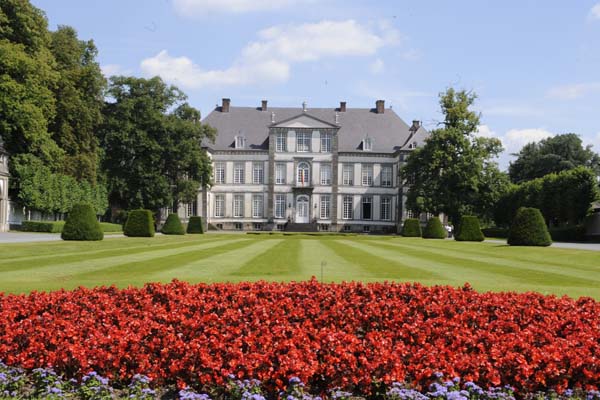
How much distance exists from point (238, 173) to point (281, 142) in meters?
5.88

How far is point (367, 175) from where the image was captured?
2426 inches

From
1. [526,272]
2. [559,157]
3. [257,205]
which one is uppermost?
[559,157]

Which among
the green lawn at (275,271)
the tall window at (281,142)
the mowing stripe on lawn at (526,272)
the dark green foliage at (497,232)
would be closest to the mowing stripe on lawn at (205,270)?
the green lawn at (275,271)

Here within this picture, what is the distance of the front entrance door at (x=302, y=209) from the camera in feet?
200

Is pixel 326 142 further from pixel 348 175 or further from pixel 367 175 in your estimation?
pixel 367 175

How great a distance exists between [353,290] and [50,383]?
430cm

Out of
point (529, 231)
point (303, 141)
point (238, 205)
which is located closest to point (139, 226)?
point (529, 231)

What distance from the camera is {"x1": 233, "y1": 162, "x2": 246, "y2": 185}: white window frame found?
61.2 metres

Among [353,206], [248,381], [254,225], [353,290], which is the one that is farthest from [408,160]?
[248,381]

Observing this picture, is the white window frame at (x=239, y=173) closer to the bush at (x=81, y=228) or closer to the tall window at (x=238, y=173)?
the tall window at (x=238, y=173)

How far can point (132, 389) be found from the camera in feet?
16.0

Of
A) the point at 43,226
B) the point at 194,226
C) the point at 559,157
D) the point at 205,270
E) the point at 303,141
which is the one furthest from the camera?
the point at 559,157

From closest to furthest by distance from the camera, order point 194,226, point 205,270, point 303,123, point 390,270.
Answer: point 205,270
point 390,270
point 194,226
point 303,123

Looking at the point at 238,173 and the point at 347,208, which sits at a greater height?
the point at 238,173
